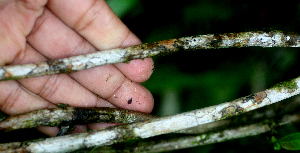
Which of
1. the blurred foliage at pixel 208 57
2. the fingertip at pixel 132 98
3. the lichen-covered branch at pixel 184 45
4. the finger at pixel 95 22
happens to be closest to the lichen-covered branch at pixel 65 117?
the fingertip at pixel 132 98

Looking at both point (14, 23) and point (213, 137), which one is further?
point (213, 137)

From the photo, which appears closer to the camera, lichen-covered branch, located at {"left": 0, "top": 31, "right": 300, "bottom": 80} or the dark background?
lichen-covered branch, located at {"left": 0, "top": 31, "right": 300, "bottom": 80}

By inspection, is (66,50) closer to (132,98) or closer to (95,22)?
(95,22)

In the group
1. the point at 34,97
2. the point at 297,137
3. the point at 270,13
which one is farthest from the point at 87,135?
the point at 270,13

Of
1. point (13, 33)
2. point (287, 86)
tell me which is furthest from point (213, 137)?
point (13, 33)

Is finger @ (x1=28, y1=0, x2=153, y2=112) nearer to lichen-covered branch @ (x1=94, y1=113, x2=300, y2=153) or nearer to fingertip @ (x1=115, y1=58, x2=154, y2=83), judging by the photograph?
fingertip @ (x1=115, y1=58, x2=154, y2=83)

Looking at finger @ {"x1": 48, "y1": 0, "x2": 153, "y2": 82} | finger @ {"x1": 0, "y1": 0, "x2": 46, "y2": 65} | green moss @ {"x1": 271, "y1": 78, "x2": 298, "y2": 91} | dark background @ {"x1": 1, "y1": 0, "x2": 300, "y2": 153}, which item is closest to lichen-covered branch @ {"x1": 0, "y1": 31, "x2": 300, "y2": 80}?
finger @ {"x1": 48, "y1": 0, "x2": 153, "y2": 82}

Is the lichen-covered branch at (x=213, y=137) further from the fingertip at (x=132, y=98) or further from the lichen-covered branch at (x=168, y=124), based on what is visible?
the lichen-covered branch at (x=168, y=124)
